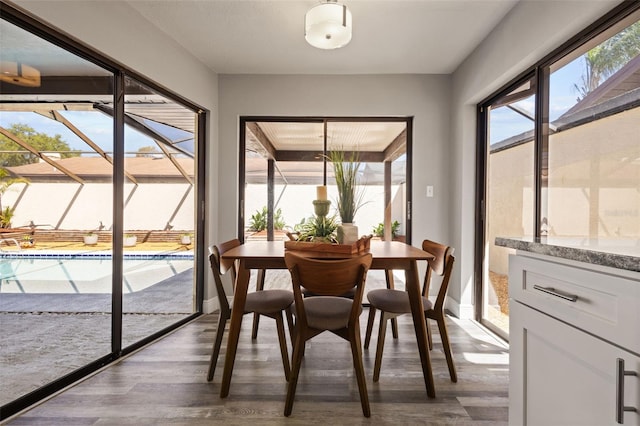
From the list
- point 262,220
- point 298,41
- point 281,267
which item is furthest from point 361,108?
point 281,267

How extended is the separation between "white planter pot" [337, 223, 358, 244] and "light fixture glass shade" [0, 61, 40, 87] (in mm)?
1899

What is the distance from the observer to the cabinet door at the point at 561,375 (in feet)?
2.42

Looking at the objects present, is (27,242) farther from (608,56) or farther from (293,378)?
(608,56)

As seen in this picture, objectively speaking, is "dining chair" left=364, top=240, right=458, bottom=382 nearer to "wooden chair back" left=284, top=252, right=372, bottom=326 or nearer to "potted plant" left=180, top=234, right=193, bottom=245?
"wooden chair back" left=284, top=252, right=372, bottom=326

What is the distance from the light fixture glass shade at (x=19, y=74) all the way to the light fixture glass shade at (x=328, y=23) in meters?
1.60

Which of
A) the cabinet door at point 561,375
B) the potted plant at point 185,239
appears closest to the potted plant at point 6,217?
the potted plant at point 185,239

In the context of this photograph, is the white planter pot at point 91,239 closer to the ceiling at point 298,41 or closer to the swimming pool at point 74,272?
the swimming pool at point 74,272

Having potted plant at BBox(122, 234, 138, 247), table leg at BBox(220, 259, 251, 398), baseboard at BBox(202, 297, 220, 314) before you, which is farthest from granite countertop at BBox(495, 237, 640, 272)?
baseboard at BBox(202, 297, 220, 314)

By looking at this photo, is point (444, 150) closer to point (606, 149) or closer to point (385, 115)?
point (385, 115)

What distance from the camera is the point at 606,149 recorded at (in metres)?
1.68

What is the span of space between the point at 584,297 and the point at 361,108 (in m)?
2.98

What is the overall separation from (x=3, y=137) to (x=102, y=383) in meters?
1.48

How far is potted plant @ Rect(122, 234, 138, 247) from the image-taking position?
2.36 metres

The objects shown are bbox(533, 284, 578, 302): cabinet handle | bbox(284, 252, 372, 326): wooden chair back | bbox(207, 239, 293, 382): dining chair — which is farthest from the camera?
bbox(207, 239, 293, 382): dining chair
